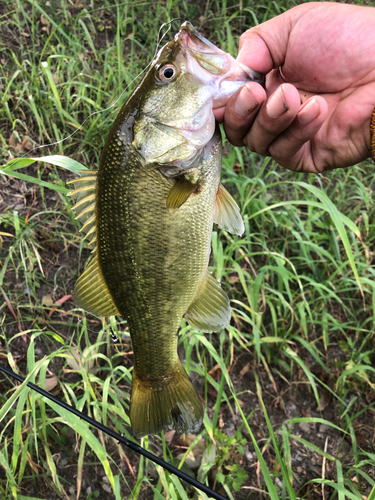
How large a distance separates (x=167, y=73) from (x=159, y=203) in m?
0.51

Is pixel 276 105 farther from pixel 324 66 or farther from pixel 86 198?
pixel 86 198

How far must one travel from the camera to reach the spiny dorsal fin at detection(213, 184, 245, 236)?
1.60m

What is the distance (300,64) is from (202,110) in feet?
2.50

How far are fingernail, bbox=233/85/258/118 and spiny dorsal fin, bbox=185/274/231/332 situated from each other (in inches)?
28.3

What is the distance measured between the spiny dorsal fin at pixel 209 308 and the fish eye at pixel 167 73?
33.2 inches

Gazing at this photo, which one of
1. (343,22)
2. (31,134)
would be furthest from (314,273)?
(31,134)

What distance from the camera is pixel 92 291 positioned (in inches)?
60.8

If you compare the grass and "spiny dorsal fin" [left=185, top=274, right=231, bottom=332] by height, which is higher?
"spiny dorsal fin" [left=185, top=274, right=231, bottom=332]

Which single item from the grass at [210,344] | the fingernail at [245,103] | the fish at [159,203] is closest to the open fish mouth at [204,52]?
the fish at [159,203]

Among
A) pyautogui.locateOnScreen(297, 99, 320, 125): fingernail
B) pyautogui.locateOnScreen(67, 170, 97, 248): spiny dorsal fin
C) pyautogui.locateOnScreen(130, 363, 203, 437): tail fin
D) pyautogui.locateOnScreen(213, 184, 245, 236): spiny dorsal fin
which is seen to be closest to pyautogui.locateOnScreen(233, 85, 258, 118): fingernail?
pyautogui.locateOnScreen(297, 99, 320, 125): fingernail

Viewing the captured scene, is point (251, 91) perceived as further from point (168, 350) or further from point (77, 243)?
point (77, 243)

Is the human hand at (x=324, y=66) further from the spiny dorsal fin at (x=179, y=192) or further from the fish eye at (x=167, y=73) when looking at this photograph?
the spiny dorsal fin at (x=179, y=192)

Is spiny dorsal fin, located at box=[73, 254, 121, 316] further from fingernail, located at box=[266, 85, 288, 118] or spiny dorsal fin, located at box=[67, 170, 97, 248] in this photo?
fingernail, located at box=[266, 85, 288, 118]

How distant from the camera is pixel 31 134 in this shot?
3.29 metres
